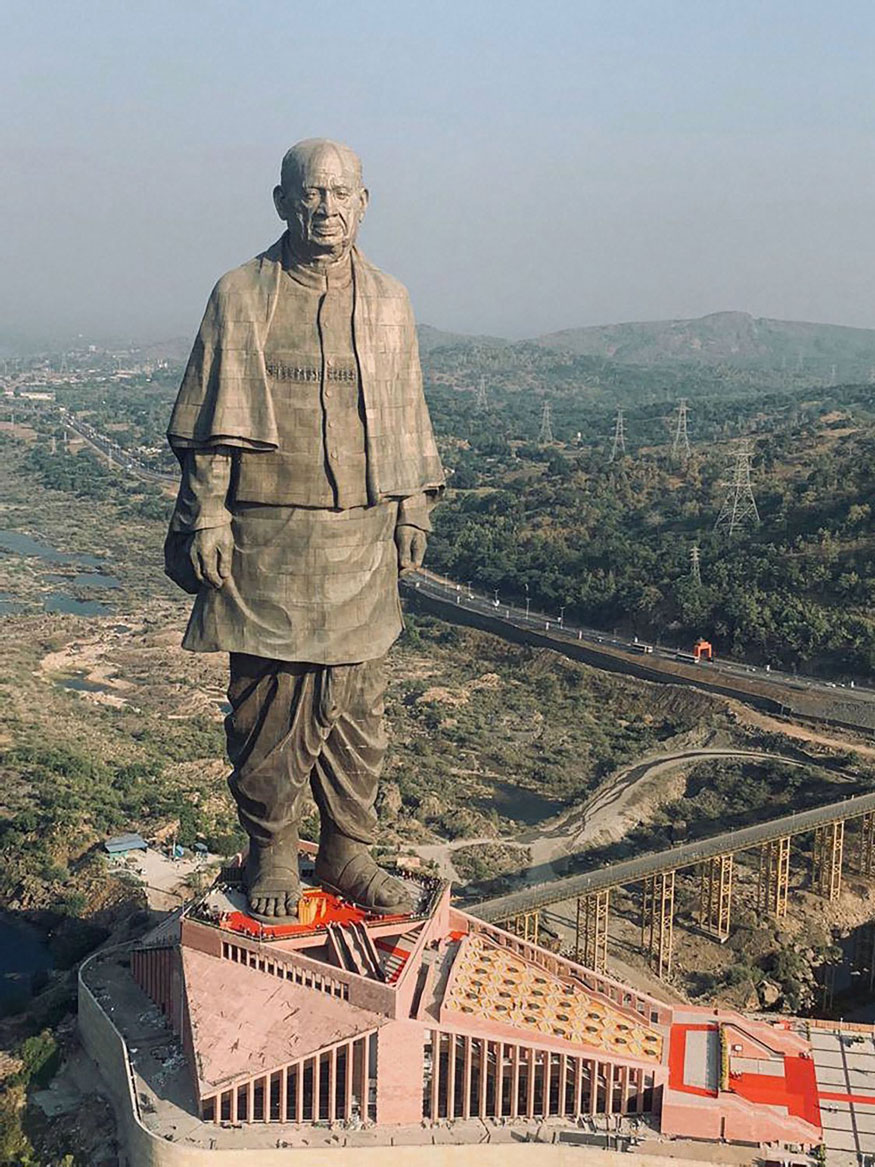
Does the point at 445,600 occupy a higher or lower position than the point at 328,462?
lower

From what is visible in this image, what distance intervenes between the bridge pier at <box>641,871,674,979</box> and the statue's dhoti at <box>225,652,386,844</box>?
8.82 metres

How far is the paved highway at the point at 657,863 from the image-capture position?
2077 centimetres

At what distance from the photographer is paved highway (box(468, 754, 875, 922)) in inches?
818

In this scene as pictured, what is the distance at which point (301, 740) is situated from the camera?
15.3 metres

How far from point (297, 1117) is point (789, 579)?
32289 mm

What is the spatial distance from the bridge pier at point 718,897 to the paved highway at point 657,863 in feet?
1.68

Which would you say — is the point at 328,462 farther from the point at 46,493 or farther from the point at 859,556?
the point at 46,493

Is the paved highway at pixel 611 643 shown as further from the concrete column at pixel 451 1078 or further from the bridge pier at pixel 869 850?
the concrete column at pixel 451 1078

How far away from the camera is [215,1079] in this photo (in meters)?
14.7

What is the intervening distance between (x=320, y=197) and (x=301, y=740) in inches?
251

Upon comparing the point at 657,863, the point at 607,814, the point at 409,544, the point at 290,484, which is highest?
the point at 290,484

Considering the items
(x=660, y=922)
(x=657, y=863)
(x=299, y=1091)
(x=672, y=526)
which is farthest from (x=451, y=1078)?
(x=672, y=526)

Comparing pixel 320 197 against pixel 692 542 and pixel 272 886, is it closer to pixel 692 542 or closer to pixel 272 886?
pixel 272 886

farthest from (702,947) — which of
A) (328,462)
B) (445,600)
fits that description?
(445,600)
